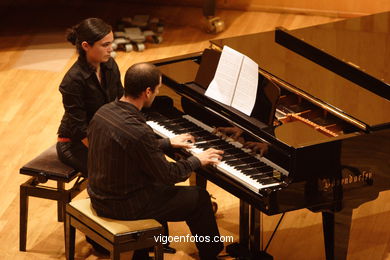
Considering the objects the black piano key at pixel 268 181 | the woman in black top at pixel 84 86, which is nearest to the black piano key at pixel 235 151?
the black piano key at pixel 268 181

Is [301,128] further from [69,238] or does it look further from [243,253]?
[69,238]

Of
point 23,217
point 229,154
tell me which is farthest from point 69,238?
point 229,154

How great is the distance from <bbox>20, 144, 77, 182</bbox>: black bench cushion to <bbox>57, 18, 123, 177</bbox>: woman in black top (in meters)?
0.04

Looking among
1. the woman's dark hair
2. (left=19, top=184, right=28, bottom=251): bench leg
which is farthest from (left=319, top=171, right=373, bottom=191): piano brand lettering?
(left=19, top=184, right=28, bottom=251): bench leg

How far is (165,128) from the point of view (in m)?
4.21

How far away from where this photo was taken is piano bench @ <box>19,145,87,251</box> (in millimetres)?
4250

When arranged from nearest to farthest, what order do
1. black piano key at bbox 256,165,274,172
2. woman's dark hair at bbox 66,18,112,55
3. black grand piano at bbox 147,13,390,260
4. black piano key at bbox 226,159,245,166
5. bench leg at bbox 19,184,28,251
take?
black grand piano at bbox 147,13,390,260 → black piano key at bbox 256,165,274,172 → black piano key at bbox 226,159,245,166 → woman's dark hair at bbox 66,18,112,55 → bench leg at bbox 19,184,28,251

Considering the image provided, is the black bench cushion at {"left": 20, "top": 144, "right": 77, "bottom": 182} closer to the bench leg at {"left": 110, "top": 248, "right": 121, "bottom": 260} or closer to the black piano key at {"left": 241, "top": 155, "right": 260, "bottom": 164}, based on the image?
the bench leg at {"left": 110, "top": 248, "right": 121, "bottom": 260}

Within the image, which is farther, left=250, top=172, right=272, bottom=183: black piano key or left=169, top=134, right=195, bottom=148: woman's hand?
left=169, top=134, right=195, bottom=148: woman's hand

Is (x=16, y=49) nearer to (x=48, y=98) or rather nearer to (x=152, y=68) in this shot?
(x=48, y=98)

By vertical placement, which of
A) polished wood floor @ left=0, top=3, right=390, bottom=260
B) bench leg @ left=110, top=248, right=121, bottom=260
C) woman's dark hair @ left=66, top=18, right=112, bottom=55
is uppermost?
woman's dark hair @ left=66, top=18, right=112, bottom=55

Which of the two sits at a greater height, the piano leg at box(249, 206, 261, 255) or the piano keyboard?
the piano keyboard

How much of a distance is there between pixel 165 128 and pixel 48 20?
4.10m

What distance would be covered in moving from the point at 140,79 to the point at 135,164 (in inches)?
13.9
